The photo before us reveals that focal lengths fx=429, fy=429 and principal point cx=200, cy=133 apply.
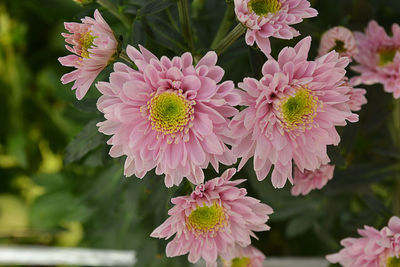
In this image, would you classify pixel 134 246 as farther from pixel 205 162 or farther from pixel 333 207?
pixel 205 162

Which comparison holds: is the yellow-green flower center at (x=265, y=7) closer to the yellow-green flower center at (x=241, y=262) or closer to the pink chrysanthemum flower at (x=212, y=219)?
the pink chrysanthemum flower at (x=212, y=219)

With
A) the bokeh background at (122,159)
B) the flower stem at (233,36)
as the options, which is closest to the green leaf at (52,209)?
the bokeh background at (122,159)

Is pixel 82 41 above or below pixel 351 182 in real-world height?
above

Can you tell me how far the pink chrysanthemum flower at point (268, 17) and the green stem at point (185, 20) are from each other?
0.11m

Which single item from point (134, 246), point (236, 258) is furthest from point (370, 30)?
point (134, 246)

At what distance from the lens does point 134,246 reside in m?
1.10

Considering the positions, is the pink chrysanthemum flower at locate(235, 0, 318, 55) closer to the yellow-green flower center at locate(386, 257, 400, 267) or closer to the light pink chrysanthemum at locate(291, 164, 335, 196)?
the light pink chrysanthemum at locate(291, 164, 335, 196)

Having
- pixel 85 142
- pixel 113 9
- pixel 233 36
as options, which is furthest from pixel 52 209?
pixel 233 36

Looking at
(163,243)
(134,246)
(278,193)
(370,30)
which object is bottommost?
(134,246)

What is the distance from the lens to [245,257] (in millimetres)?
691

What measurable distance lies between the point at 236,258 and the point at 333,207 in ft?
1.17

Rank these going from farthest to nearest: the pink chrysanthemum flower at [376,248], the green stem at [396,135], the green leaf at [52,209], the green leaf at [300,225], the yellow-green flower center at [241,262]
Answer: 1. the green leaf at [52,209]
2. the green leaf at [300,225]
3. the green stem at [396,135]
4. the yellow-green flower center at [241,262]
5. the pink chrysanthemum flower at [376,248]

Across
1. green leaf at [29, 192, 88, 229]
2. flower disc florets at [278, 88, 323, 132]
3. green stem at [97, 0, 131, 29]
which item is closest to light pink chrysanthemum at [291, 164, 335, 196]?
flower disc florets at [278, 88, 323, 132]

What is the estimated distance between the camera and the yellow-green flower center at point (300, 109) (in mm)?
511
